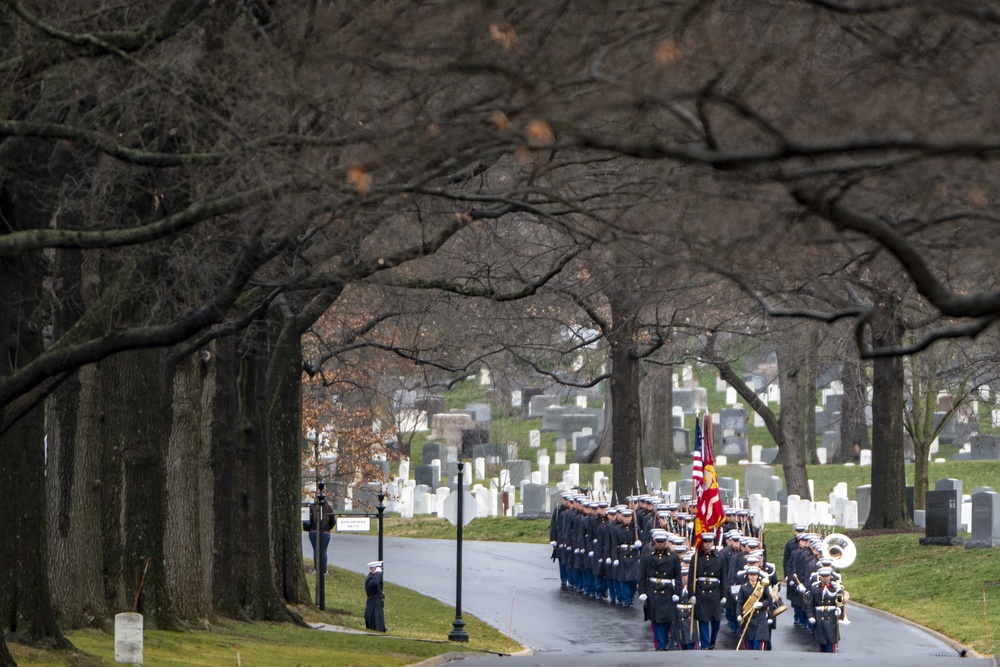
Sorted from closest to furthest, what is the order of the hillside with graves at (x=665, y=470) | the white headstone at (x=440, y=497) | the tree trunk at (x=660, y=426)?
the hillside with graves at (x=665, y=470)
the white headstone at (x=440, y=497)
the tree trunk at (x=660, y=426)

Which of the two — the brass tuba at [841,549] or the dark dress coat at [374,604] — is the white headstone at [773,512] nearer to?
the brass tuba at [841,549]

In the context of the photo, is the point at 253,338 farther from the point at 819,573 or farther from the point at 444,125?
the point at 444,125

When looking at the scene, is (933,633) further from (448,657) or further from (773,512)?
(773,512)

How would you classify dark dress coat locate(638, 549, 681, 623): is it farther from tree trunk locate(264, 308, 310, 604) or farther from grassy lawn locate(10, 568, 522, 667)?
tree trunk locate(264, 308, 310, 604)

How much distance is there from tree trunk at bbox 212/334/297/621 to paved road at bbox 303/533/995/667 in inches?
136

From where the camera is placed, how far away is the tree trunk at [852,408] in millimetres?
38147

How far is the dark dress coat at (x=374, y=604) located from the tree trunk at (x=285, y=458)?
1559mm

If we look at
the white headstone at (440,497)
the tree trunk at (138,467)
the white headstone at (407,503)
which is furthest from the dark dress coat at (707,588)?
the white headstone at (407,503)

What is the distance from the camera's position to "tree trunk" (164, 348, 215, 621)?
60.1 feet

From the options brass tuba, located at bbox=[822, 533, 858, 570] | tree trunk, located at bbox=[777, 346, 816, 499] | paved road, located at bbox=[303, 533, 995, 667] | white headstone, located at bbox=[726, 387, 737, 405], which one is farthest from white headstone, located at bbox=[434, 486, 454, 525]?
white headstone, located at bbox=[726, 387, 737, 405]

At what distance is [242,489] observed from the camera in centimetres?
2100

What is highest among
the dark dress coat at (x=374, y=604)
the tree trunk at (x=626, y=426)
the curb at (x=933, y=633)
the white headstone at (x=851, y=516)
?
the tree trunk at (x=626, y=426)

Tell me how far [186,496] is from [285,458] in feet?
15.8

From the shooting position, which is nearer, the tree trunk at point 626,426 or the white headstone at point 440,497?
the tree trunk at point 626,426
